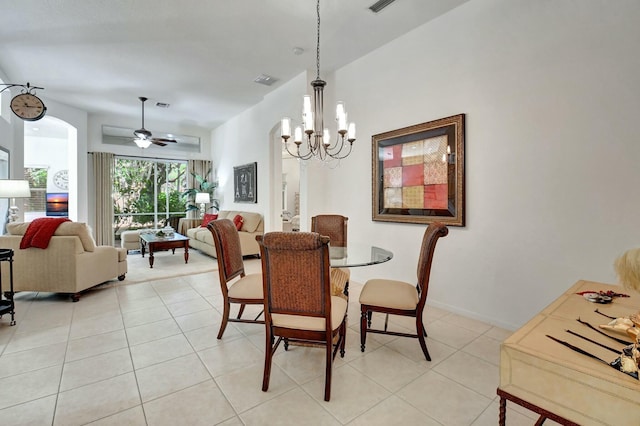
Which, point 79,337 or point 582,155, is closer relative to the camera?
point 582,155

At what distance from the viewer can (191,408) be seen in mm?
1684

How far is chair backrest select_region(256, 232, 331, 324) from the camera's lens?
1657 millimetres

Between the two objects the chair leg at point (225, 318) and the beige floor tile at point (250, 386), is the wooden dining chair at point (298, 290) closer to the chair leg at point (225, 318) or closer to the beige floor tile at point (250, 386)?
the beige floor tile at point (250, 386)

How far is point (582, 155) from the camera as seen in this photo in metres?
2.26

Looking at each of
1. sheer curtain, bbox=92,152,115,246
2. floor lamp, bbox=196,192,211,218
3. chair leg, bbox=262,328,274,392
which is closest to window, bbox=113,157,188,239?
sheer curtain, bbox=92,152,115,246

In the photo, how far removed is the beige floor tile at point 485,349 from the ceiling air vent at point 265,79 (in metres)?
4.58

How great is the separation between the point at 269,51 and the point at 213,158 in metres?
5.14

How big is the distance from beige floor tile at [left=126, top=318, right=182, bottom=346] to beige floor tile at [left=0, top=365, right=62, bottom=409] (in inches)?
20.8

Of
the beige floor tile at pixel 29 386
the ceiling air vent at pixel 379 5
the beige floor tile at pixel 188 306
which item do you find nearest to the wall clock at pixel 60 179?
the beige floor tile at pixel 188 306

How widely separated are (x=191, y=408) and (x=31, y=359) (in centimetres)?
150

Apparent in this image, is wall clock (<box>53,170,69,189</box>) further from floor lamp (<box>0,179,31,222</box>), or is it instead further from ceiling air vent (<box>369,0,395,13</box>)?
ceiling air vent (<box>369,0,395,13</box>)

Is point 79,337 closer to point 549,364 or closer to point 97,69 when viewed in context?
point 549,364

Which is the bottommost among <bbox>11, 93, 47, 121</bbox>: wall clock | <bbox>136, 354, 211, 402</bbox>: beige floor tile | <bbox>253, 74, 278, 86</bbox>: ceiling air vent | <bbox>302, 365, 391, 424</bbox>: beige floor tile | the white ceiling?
<bbox>302, 365, 391, 424</bbox>: beige floor tile

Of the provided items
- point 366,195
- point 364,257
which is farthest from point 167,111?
point 364,257
